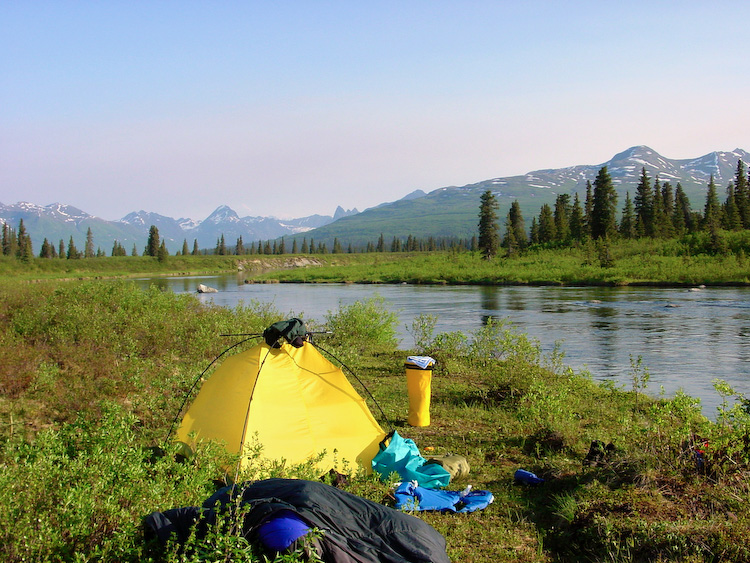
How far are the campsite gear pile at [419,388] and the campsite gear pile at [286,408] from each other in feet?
3.94

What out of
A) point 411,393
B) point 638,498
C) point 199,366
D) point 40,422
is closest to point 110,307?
point 199,366

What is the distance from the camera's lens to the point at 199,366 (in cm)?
950

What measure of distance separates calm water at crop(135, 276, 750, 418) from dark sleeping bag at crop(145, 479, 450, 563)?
6640 millimetres

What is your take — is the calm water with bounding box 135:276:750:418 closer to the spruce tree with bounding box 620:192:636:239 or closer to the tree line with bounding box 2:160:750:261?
the tree line with bounding box 2:160:750:261

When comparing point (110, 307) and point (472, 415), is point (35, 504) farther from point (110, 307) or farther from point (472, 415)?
point (110, 307)

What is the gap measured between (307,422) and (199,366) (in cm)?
357

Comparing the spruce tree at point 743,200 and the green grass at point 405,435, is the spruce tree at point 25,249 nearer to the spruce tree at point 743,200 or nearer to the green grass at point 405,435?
the green grass at point 405,435

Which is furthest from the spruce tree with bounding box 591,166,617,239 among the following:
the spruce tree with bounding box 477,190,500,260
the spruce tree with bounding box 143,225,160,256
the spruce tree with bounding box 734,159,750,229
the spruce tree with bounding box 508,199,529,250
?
the spruce tree with bounding box 143,225,160,256

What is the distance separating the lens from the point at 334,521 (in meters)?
3.73

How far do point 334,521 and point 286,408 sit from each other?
3.01 m

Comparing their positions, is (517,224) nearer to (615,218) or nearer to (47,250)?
(615,218)

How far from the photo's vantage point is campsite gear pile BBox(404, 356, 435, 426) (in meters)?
8.05

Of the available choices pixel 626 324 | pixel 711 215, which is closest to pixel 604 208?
pixel 711 215

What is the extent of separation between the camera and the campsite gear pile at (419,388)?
805cm
